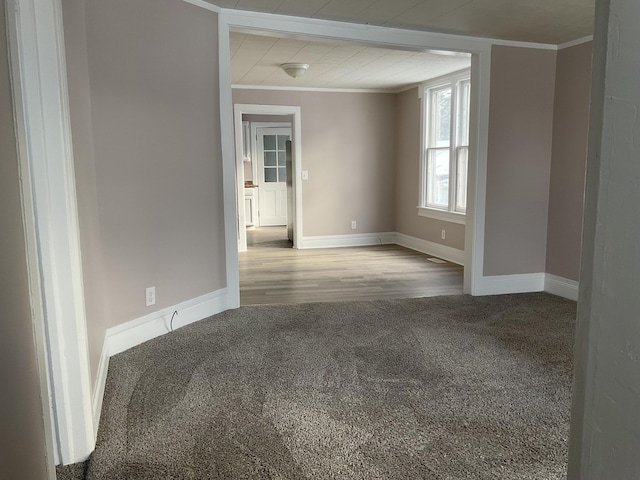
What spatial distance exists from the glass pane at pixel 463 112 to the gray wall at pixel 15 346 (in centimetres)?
559

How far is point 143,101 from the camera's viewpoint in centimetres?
327

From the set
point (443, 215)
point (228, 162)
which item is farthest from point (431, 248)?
point (228, 162)

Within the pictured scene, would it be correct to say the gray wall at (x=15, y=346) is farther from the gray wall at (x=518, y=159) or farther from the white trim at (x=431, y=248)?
the white trim at (x=431, y=248)

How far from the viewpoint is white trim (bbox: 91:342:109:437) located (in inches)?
88.0

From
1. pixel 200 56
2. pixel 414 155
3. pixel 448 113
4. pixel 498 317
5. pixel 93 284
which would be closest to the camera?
pixel 93 284

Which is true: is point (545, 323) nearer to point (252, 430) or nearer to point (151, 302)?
point (252, 430)

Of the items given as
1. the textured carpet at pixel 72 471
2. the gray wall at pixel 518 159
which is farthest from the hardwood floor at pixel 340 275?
the textured carpet at pixel 72 471

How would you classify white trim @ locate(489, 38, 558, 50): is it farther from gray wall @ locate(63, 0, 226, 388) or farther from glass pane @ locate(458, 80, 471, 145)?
gray wall @ locate(63, 0, 226, 388)

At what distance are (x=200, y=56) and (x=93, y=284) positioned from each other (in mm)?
1933

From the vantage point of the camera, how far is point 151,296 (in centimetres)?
346

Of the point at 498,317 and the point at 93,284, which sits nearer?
the point at 93,284

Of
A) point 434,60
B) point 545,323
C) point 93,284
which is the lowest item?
point 545,323

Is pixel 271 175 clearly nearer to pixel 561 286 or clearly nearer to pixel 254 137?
pixel 254 137

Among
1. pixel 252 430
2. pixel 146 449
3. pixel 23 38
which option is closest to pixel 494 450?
pixel 252 430
